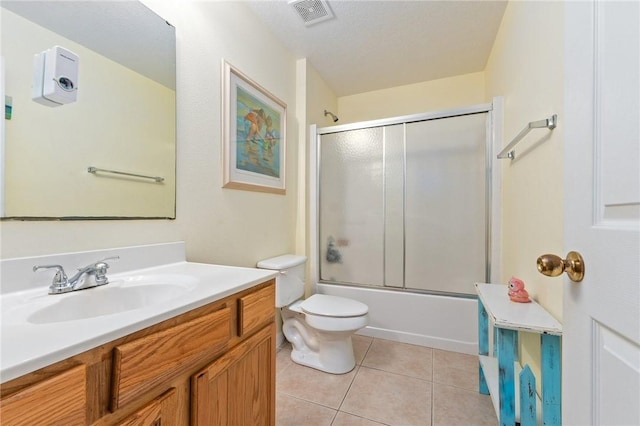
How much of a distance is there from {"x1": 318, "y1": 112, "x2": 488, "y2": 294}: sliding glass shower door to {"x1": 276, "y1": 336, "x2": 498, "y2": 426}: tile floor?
1.78 ft

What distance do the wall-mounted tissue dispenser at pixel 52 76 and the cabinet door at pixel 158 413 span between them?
93 centimetres

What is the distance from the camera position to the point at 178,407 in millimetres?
648

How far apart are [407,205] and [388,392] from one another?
4.36 feet

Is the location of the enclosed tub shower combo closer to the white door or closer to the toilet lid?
the toilet lid

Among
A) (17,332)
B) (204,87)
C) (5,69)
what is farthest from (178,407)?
(204,87)

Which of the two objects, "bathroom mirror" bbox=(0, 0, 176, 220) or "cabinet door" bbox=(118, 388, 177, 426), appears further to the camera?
"bathroom mirror" bbox=(0, 0, 176, 220)

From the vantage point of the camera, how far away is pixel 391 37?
2.04 metres

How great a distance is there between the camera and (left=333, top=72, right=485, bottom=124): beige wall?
2579mm

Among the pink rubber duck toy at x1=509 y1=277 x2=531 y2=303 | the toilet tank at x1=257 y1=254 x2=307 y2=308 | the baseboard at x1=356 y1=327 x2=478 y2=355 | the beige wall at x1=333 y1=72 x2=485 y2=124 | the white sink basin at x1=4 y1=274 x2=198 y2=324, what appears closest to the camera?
the white sink basin at x1=4 y1=274 x2=198 y2=324

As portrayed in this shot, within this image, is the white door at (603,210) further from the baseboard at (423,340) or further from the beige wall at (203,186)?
the baseboard at (423,340)

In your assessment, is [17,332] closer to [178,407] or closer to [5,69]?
[178,407]

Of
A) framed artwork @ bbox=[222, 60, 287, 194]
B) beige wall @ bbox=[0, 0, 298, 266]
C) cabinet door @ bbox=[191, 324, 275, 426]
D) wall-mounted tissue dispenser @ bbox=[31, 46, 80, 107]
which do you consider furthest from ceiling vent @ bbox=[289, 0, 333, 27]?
cabinet door @ bbox=[191, 324, 275, 426]

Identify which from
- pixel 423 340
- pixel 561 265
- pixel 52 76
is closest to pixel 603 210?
pixel 561 265

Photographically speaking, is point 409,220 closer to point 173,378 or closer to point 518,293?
point 518,293
